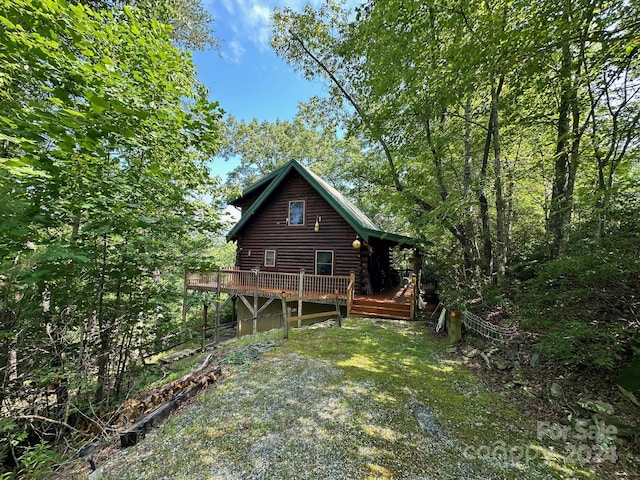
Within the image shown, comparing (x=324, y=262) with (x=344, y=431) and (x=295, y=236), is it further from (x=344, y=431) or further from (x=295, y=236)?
(x=344, y=431)

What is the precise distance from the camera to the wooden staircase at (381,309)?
9.02 m

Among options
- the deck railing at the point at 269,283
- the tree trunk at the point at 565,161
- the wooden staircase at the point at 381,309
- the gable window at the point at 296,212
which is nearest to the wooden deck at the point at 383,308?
the wooden staircase at the point at 381,309

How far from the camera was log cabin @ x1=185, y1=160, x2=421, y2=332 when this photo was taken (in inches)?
410

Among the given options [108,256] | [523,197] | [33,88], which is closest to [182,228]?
[108,256]

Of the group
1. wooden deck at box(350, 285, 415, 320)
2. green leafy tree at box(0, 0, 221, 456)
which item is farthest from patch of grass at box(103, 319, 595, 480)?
wooden deck at box(350, 285, 415, 320)

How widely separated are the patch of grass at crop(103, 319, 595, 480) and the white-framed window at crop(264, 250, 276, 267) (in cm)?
853

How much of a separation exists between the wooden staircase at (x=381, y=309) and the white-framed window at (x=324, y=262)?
265 cm

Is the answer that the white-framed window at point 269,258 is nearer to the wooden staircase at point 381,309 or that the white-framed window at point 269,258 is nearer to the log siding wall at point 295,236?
the log siding wall at point 295,236

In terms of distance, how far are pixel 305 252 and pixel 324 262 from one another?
1087 millimetres

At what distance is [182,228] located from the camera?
14.1ft

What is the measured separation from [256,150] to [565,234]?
2379 centimetres

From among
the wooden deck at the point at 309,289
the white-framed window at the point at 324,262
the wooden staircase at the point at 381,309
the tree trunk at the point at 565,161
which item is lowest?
the wooden staircase at the point at 381,309

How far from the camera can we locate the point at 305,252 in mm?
12648

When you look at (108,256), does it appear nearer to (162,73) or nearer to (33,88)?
(162,73)
